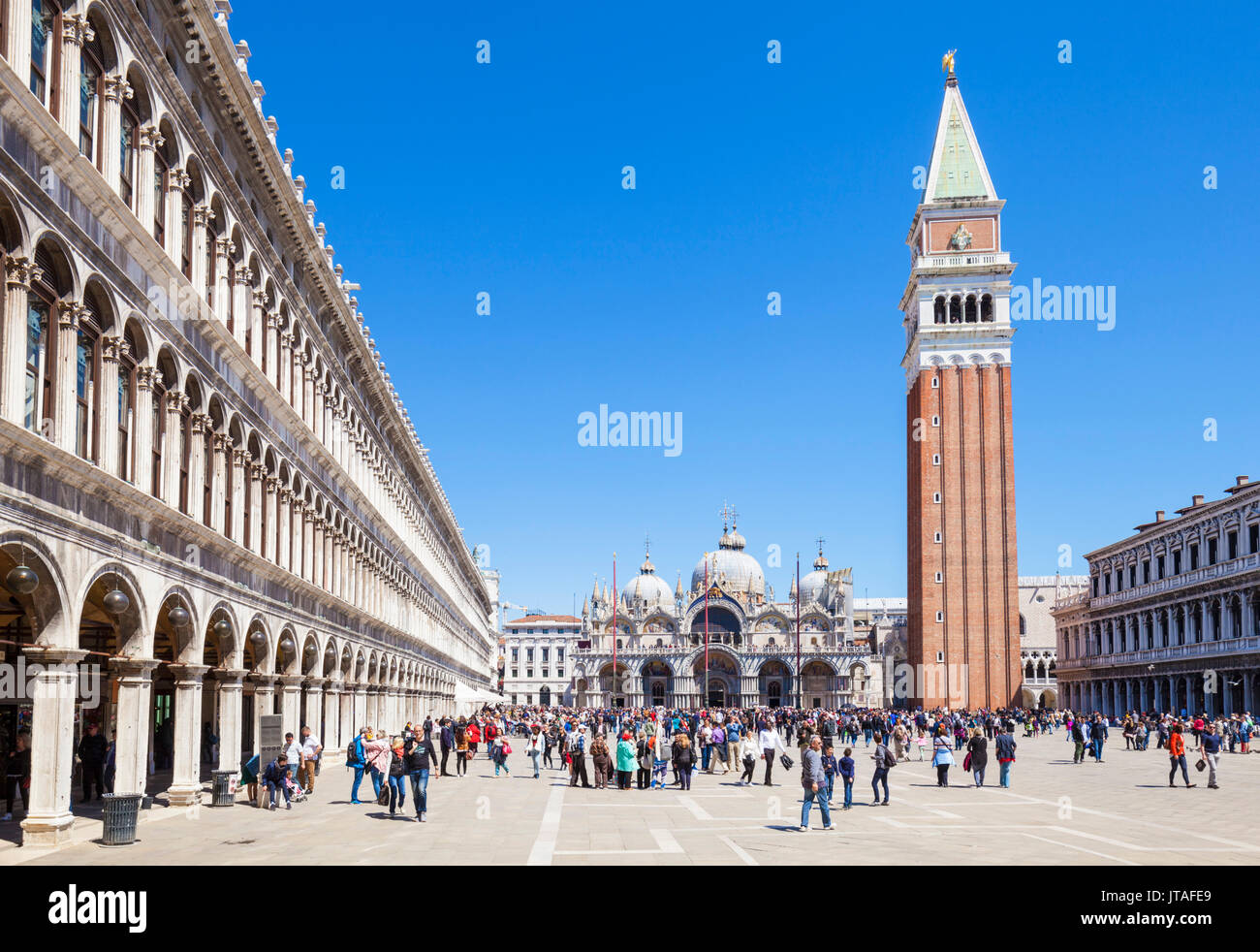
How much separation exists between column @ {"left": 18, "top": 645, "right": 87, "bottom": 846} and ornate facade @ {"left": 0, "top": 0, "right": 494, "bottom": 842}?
0.03 m

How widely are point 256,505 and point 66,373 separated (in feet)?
34.5

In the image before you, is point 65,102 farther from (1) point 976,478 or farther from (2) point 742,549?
(2) point 742,549

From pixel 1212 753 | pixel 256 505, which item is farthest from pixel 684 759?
pixel 1212 753

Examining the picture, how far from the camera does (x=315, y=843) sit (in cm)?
1789

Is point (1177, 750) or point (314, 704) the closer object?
point (1177, 750)

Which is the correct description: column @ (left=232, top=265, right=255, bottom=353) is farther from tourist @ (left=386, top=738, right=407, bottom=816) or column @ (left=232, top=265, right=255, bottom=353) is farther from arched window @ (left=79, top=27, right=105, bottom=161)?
tourist @ (left=386, top=738, right=407, bottom=816)

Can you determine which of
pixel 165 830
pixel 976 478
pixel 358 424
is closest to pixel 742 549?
pixel 976 478

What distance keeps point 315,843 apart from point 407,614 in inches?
1420

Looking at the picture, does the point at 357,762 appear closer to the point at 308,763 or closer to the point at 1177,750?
the point at 308,763

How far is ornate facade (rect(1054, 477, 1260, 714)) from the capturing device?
6188cm

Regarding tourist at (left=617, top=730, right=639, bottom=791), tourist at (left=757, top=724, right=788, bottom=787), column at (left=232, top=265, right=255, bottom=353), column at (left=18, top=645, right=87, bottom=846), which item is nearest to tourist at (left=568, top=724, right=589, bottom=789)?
tourist at (left=617, top=730, right=639, bottom=791)

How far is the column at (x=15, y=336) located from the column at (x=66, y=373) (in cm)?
109

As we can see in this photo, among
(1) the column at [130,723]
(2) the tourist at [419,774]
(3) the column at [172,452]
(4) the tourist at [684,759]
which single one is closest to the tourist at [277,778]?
(2) the tourist at [419,774]

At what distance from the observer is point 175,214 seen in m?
20.9
